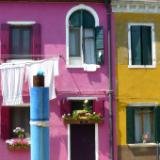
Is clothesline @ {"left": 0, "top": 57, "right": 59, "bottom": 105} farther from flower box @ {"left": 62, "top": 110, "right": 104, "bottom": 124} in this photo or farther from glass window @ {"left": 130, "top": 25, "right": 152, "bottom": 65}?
glass window @ {"left": 130, "top": 25, "right": 152, "bottom": 65}

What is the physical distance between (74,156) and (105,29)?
4.52m

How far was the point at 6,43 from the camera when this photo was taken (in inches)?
656

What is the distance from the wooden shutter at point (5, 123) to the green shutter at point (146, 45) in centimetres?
510

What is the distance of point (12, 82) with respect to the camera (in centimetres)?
1611

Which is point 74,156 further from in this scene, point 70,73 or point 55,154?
point 70,73

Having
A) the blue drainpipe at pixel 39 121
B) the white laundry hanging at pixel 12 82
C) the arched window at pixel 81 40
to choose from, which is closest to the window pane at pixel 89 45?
the arched window at pixel 81 40

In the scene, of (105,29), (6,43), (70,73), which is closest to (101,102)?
(70,73)

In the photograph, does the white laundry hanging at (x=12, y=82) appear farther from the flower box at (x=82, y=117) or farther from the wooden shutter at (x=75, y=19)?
the wooden shutter at (x=75, y=19)

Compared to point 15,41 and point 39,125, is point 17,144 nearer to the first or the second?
point 15,41

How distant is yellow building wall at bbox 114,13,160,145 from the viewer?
17094mm

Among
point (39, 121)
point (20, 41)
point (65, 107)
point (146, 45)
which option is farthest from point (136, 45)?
point (39, 121)

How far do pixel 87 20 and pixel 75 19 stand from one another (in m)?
0.43

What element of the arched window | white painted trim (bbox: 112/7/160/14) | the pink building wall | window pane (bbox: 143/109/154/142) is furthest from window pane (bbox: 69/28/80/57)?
window pane (bbox: 143/109/154/142)

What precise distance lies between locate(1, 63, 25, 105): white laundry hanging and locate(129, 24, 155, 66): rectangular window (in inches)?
157
